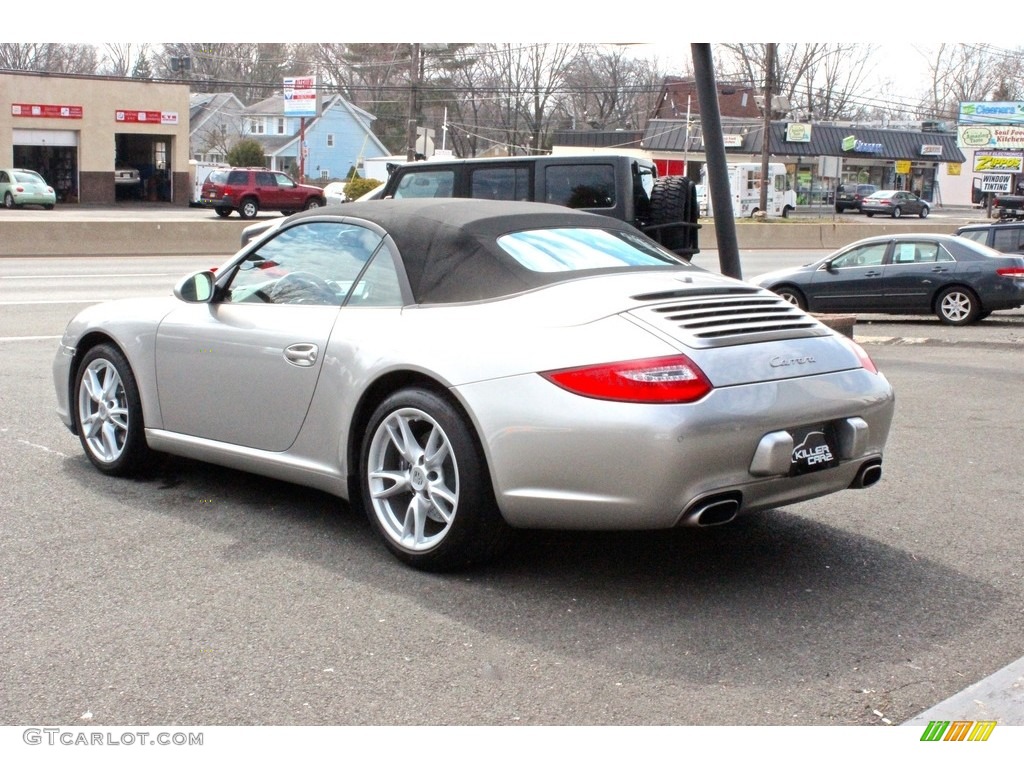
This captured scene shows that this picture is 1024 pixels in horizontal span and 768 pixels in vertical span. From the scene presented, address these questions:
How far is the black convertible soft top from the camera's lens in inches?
197

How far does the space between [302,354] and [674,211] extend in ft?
25.9

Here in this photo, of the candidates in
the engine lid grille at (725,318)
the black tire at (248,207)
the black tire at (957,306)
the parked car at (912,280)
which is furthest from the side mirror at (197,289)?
the black tire at (248,207)

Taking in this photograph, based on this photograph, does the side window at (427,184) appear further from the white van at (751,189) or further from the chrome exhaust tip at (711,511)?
the white van at (751,189)

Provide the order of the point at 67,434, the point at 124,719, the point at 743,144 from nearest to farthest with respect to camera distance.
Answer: the point at 124,719, the point at 67,434, the point at 743,144

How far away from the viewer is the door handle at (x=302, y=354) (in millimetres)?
5281

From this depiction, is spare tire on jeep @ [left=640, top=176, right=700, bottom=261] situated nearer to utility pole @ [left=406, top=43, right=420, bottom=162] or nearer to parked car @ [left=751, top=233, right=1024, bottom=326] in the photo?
parked car @ [left=751, top=233, right=1024, bottom=326]

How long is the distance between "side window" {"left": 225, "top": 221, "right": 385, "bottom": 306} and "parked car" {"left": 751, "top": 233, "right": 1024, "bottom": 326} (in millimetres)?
12390

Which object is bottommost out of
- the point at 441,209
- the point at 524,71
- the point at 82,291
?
the point at 82,291

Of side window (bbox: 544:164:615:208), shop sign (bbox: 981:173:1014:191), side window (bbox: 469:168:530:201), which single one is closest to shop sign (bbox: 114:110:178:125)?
shop sign (bbox: 981:173:1014:191)

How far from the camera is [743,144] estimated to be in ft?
229

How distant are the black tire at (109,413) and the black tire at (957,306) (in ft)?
44.0

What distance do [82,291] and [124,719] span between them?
14.8 metres

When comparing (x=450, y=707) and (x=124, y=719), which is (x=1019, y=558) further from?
(x=124, y=719)

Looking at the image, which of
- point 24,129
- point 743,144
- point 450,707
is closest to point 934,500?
point 450,707
